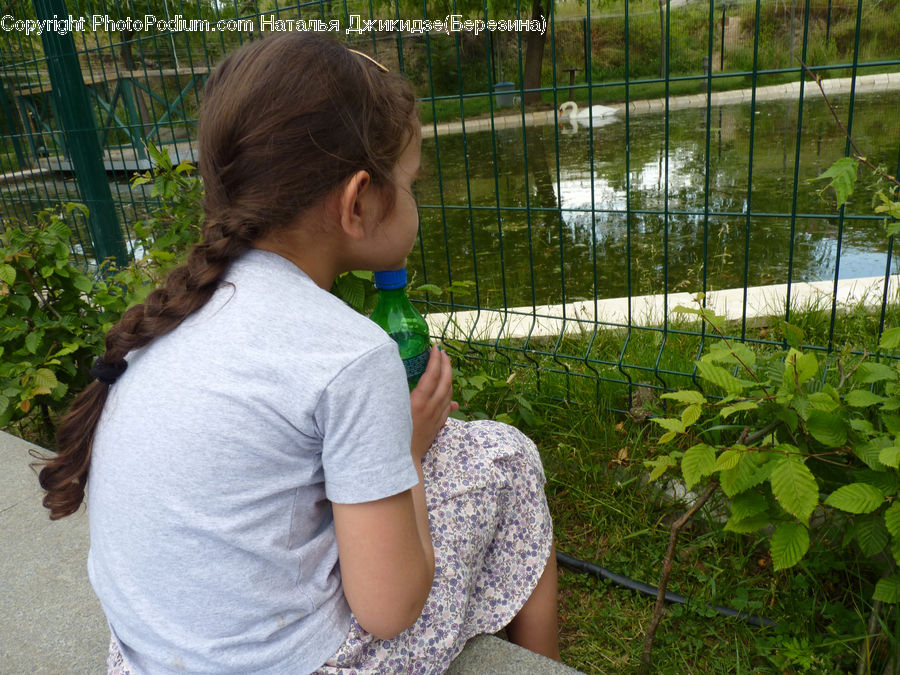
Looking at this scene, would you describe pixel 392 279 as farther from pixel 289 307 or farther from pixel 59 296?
pixel 59 296

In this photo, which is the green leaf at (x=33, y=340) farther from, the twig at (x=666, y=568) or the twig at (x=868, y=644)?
the twig at (x=868, y=644)

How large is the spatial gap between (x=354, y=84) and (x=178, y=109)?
9.78ft

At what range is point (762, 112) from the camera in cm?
1167

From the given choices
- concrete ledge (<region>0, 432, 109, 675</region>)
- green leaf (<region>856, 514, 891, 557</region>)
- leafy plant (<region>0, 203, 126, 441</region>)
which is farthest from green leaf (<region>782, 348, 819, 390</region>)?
leafy plant (<region>0, 203, 126, 441</region>)

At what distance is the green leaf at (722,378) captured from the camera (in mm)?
1298

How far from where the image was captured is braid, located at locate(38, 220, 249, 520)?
104 centimetres

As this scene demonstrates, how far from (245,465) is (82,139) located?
3.93 meters

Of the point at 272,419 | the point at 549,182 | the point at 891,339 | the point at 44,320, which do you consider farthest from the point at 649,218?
the point at 272,419

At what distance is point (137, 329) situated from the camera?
3.46 feet

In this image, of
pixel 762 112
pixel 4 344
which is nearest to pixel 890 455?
pixel 4 344

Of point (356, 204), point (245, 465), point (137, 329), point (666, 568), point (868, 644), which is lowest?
point (868, 644)

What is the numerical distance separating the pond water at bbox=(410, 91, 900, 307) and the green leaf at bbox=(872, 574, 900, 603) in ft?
2.74

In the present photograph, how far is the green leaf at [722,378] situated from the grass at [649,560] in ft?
1.78

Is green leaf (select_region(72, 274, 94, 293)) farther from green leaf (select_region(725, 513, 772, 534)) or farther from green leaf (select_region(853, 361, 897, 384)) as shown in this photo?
green leaf (select_region(853, 361, 897, 384))
